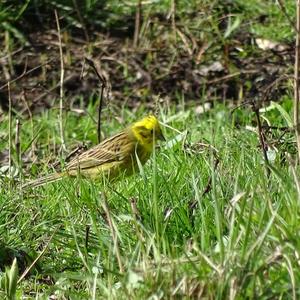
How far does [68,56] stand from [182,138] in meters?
3.06

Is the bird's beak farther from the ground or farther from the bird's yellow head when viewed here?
the ground

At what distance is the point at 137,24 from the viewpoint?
9562 mm

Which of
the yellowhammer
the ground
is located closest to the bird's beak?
the yellowhammer

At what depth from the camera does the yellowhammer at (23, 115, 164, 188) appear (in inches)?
267

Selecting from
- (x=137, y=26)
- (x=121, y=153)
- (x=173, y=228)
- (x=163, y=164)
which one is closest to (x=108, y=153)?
(x=121, y=153)

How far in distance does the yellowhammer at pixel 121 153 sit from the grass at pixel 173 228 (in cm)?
14

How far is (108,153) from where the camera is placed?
694cm

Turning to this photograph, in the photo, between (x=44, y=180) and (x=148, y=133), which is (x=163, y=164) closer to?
(x=44, y=180)

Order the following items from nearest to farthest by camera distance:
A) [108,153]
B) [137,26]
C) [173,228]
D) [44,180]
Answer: [173,228] < [44,180] < [108,153] < [137,26]

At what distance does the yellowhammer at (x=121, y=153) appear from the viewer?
267 inches

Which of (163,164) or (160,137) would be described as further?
(160,137)

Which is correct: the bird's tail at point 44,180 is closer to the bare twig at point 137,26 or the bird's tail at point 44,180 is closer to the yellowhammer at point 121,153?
the yellowhammer at point 121,153

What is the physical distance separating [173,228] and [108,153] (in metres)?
1.94

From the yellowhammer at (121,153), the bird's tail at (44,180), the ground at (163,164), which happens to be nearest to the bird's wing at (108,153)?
the yellowhammer at (121,153)
